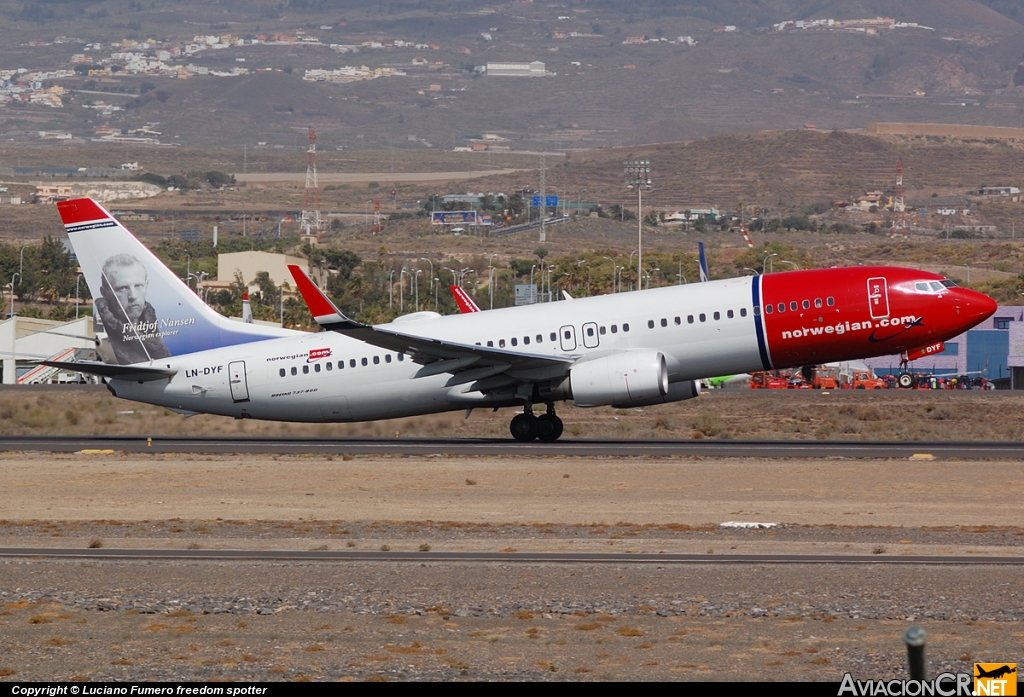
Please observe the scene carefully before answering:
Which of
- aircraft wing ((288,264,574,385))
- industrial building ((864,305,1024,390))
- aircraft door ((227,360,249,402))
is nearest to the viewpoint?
aircraft wing ((288,264,574,385))

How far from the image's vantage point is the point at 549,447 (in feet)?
126

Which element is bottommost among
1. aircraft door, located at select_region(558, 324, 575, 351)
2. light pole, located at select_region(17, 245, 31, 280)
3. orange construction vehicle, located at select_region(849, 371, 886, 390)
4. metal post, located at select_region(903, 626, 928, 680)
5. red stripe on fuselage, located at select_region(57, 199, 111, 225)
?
orange construction vehicle, located at select_region(849, 371, 886, 390)

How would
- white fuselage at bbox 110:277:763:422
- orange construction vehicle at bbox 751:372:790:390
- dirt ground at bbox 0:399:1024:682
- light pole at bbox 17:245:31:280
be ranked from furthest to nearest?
light pole at bbox 17:245:31:280 < orange construction vehicle at bbox 751:372:790:390 < white fuselage at bbox 110:277:763:422 < dirt ground at bbox 0:399:1024:682

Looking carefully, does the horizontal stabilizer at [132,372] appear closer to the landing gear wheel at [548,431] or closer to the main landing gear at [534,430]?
the main landing gear at [534,430]

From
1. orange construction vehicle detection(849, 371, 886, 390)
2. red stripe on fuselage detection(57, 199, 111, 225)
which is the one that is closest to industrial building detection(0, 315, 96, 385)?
orange construction vehicle detection(849, 371, 886, 390)

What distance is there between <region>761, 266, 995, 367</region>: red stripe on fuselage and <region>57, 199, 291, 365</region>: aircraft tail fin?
45.7 ft

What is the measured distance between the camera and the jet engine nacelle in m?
36.3

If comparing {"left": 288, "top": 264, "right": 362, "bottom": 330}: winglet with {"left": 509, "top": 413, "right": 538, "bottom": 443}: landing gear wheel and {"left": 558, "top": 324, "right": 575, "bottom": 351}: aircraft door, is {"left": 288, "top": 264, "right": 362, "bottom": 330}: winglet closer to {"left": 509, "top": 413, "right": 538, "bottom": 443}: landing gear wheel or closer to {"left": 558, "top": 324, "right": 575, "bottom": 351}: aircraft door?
{"left": 558, "top": 324, "right": 575, "bottom": 351}: aircraft door

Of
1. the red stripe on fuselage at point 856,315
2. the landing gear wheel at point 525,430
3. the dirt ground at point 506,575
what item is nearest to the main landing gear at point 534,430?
the landing gear wheel at point 525,430

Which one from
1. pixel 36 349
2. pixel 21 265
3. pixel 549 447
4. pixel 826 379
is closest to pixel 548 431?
pixel 549 447

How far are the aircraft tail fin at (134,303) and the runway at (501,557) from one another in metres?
18.1

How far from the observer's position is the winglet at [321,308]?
1353 inches

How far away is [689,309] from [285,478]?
1121 centimetres

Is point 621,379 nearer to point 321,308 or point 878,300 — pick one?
point 878,300
